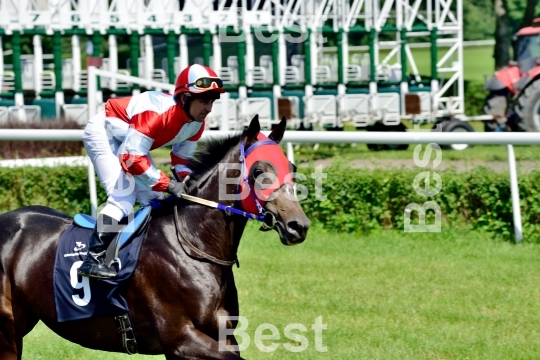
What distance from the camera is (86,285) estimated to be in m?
4.05

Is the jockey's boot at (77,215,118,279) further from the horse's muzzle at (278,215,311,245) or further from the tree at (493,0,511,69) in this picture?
the tree at (493,0,511,69)

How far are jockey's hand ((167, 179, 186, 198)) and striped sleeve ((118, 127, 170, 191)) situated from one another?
0.10ft

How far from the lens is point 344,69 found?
15.0 m

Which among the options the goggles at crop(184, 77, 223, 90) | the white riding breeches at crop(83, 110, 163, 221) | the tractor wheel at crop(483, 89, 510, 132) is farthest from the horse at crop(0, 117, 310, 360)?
the tractor wheel at crop(483, 89, 510, 132)

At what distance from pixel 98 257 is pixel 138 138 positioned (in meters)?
0.54

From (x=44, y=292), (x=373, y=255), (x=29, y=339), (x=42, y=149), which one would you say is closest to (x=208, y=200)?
(x=44, y=292)

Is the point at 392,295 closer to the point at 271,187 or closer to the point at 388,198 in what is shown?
the point at 388,198

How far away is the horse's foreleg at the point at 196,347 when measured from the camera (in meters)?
3.81

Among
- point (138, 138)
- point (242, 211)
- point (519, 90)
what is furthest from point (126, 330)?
point (519, 90)

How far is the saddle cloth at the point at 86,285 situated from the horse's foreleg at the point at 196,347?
31 cm

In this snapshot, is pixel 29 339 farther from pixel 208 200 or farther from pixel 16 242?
pixel 208 200

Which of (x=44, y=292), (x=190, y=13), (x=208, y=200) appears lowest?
(x=44, y=292)

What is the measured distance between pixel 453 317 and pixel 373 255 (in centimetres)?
151

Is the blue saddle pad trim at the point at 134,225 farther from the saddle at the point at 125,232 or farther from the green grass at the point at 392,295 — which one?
the green grass at the point at 392,295
